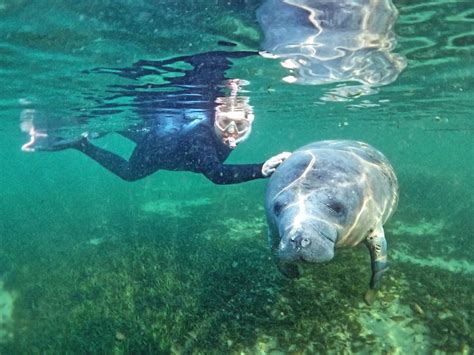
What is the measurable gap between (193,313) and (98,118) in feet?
50.4

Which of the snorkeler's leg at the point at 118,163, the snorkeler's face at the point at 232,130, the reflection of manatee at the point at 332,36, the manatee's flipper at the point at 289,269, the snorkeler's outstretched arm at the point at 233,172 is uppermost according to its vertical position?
the reflection of manatee at the point at 332,36

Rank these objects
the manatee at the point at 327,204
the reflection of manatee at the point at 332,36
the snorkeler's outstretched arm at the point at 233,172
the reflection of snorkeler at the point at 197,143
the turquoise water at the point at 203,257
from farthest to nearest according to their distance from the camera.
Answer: the reflection of snorkeler at the point at 197,143
the reflection of manatee at the point at 332,36
the snorkeler's outstretched arm at the point at 233,172
the turquoise water at the point at 203,257
the manatee at the point at 327,204

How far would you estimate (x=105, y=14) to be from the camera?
23.5ft

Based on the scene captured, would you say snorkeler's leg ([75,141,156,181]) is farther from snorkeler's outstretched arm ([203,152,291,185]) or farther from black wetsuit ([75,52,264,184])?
snorkeler's outstretched arm ([203,152,291,185])

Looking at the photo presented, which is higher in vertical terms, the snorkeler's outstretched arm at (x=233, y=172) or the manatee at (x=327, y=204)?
the manatee at (x=327, y=204)

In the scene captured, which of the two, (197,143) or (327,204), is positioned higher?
(327,204)

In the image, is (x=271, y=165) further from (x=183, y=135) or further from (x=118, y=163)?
(x=118, y=163)

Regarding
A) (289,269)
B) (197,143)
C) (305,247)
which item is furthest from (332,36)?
(305,247)

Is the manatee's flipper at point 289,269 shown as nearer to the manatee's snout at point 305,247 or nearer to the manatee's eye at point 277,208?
the manatee's eye at point 277,208

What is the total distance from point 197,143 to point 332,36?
3547mm

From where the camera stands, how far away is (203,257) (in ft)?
34.2

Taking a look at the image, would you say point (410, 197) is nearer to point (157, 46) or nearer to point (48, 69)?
point (157, 46)

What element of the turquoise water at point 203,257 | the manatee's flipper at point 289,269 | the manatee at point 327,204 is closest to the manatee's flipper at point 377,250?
the manatee at point 327,204

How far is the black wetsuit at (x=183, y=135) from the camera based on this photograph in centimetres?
744
